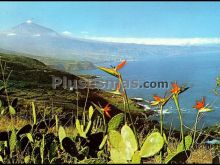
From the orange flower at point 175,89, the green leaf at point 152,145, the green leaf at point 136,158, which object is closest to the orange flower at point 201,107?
the orange flower at point 175,89

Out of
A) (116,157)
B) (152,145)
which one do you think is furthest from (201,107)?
(116,157)

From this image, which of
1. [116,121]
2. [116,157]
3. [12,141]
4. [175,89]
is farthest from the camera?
[12,141]

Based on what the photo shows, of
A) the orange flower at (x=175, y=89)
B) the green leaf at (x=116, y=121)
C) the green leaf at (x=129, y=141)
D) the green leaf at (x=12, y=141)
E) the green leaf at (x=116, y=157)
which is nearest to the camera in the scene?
the green leaf at (x=116, y=157)

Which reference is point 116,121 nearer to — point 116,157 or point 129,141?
point 129,141

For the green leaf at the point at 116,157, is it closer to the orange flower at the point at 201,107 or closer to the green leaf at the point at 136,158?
the green leaf at the point at 136,158

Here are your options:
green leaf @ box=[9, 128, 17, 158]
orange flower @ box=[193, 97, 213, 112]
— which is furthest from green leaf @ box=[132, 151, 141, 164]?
green leaf @ box=[9, 128, 17, 158]

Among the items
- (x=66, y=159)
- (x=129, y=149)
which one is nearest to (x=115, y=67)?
(x=129, y=149)

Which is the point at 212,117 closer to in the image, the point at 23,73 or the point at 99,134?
the point at 23,73

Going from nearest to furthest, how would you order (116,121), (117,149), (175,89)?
(117,149) < (175,89) < (116,121)

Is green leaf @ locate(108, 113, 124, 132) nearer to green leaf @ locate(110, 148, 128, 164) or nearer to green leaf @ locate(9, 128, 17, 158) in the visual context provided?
green leaf @ locate(9, 128, 17, 158)

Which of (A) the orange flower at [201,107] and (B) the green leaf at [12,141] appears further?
(B) the green leaf at [12,141]

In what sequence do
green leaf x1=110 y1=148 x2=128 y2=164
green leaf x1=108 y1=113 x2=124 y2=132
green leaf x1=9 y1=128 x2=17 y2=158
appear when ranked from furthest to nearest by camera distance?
Result: green leaf x1=9 y1=128 x2=17 y2=158 < green leaf x1=108 y1=113 x2=124 y2=132 < green leaf x1=110 y1=148 x2=128 y2=164
